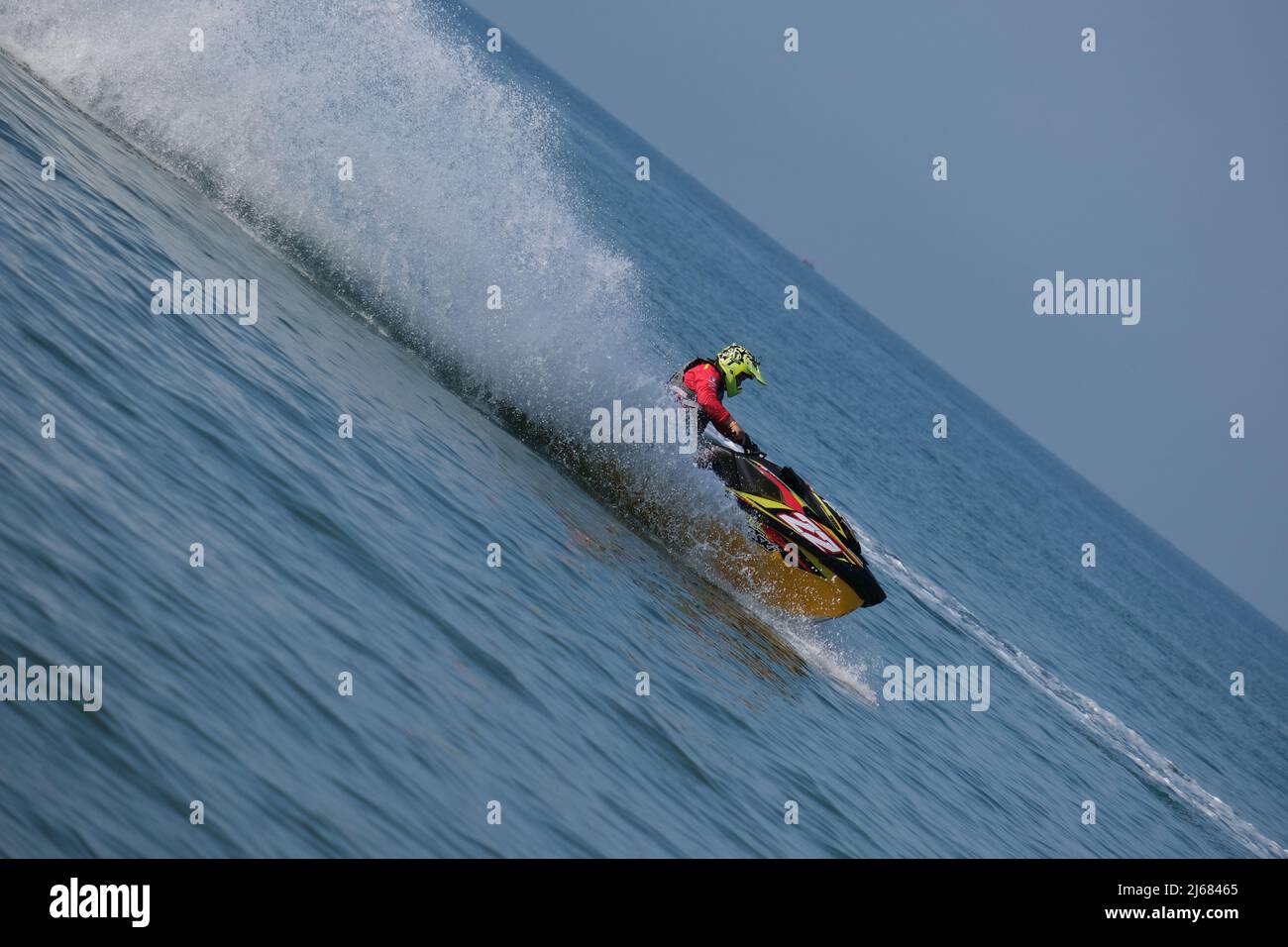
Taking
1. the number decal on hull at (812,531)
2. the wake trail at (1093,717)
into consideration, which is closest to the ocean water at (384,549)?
the wake trail at (1093,717)

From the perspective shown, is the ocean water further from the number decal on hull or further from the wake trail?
the number decal on hull

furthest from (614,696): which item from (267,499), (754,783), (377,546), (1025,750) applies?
(1025,750)

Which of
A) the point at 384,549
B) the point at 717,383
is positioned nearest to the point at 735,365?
the point at 717,383

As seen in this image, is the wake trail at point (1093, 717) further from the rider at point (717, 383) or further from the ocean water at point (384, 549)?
the rider at point (717, 383)

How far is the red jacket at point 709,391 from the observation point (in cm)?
1770

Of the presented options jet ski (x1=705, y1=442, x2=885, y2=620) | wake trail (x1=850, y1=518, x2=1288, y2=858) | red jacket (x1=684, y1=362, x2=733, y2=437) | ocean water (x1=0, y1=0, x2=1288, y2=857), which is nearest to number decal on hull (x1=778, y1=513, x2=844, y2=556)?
jet ski (x1=705, y1=442, x2=885, y2=620)

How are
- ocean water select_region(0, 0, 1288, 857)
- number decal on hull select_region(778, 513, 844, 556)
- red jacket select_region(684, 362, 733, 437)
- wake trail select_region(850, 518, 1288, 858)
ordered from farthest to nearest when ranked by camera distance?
wake trail select_region(850, 518, 1288, 858)
red jacket select_region(684, 362, 733, 437)
number decal on hull select_region(778, 513, 844, 556)
ocean water select_region(0, 0, 1288, 857)

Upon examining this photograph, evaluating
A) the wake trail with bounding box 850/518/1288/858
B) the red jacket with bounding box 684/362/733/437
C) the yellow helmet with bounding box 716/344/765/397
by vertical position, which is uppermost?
the yellow helmet with bounding box 716/344/765/397

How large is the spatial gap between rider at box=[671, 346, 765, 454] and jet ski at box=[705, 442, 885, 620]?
0.39 meters

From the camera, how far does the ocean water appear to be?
7.70 m

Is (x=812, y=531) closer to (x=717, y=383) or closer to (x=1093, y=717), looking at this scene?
(x=717, y=383)

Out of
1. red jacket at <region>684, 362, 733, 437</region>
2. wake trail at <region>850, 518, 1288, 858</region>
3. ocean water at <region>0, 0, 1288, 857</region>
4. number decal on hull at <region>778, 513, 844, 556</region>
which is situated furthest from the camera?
wake trail at <region>850, 518, 1288, 858</region>

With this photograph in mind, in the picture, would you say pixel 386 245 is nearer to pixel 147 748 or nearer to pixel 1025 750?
pixel 1025 750
